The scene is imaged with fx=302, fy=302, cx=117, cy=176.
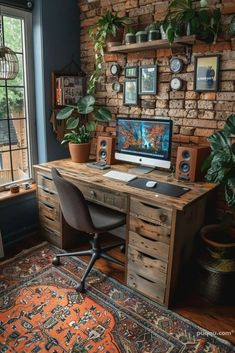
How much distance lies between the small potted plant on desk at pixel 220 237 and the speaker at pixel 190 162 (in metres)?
0.13

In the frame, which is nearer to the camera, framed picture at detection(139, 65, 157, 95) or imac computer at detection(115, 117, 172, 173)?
imac computer at detection(115, 117, 172, 173)

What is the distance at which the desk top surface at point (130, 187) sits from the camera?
1.87 m

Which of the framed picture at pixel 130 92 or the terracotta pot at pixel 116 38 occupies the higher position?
the terracotta pot at pixel 116 38

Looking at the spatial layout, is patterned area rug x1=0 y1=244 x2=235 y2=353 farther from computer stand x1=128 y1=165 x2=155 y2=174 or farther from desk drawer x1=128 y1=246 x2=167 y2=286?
computer stand x1=128 y1=165 x2=155 y2=174

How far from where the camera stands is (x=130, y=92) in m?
2.71

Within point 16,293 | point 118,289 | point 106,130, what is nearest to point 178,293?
point 118,289

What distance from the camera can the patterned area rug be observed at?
5.63 feet

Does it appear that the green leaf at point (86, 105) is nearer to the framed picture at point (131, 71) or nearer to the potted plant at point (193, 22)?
the framed picture at point (131, 71)

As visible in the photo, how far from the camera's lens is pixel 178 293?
6.86 ft

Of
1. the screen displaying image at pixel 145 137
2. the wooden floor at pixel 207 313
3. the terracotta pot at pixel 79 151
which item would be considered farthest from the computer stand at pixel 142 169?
the wooden floor at pixel 207 313

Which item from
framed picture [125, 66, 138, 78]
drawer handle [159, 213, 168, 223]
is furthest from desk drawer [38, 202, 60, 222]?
framed picture [125, 66, 138, 78]

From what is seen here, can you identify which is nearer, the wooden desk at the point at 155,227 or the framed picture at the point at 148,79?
the wooden desk at the point at 155,227

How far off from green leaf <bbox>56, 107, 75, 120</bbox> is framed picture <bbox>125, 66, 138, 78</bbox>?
60 cm

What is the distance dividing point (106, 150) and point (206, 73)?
1.05 m
